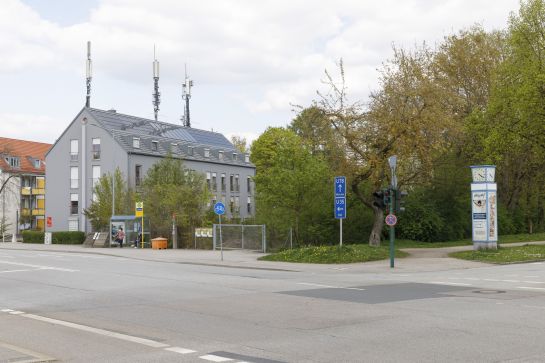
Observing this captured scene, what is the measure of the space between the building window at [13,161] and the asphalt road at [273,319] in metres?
Result: 75.5

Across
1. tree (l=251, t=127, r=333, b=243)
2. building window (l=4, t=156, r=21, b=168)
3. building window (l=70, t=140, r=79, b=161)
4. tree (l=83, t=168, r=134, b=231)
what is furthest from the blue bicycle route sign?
building window (l=4, t=156, r=21, b=168)

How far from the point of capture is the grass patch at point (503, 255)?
2873 centimetres

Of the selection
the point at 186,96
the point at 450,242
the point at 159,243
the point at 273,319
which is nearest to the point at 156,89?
the point at 186,96

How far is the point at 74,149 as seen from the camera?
72750 mm

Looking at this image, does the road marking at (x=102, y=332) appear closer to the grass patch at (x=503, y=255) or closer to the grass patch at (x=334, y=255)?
the grass patch at (x=334, y=255)

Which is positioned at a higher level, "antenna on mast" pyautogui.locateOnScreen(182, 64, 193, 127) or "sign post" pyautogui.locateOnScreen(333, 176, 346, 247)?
"antenna on mast" pyautogui.locateOnScreen(182, 64, 193, 127)

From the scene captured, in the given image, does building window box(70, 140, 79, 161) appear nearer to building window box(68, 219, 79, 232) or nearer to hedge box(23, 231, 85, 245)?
building window box(68, 219, 79, 232)

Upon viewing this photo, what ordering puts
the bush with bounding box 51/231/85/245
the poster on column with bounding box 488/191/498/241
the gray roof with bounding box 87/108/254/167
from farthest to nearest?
the gray roof with bounding box 87/108/254/167, the bush with bounding box 51/231/85/245, the poster on column with bounding box 488/191/498/241

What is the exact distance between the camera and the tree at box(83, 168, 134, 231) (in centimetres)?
5650

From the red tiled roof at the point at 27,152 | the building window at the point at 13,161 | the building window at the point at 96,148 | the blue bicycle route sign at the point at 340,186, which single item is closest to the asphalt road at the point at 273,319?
the blue bicycle route sign at the point at 340,186

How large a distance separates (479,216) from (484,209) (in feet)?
1.52

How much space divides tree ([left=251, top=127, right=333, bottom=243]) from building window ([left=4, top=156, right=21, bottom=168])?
63.2 m

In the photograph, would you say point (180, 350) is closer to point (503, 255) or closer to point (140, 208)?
point (503, 255)

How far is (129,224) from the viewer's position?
4994 cm
